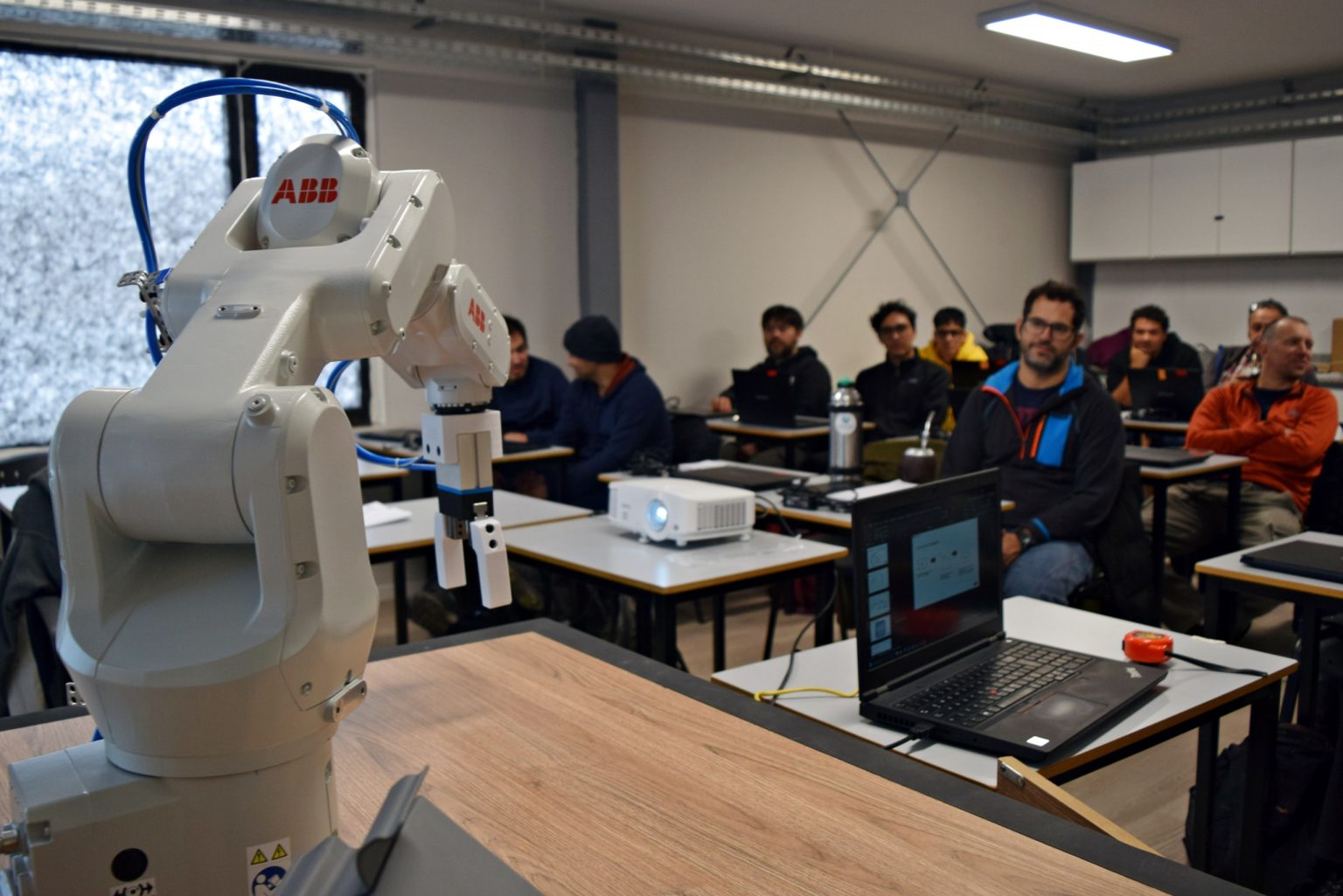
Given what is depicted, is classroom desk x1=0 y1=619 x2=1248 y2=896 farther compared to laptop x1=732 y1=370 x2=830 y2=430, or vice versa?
laptop x1=732 y1=370 x2=830 y2=430

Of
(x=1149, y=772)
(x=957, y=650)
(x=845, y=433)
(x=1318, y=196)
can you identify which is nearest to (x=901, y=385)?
(x=845, y=433)

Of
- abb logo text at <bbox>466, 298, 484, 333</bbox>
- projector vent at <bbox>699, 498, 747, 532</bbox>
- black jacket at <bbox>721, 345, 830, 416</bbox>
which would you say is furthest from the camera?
black jacket at <bbox>721, 345, 830, 416</bbox>

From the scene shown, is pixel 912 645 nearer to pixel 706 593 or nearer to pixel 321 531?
pixel 706 593

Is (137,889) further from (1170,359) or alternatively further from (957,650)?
(1170,359)

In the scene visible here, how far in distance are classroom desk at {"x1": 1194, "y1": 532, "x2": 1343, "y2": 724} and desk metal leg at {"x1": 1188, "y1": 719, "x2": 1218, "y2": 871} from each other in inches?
19.7

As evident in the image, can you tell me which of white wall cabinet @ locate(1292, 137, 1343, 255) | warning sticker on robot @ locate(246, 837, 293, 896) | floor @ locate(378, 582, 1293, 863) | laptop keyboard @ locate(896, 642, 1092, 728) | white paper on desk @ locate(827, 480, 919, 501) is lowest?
floor @ locate(378, 582, 1293, 863)

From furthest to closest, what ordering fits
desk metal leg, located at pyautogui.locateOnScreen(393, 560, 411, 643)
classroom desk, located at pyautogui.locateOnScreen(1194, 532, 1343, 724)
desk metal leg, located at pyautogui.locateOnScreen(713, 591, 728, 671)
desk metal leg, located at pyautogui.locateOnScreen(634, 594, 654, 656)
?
desk metal leg, located at pyautogui.locateOnScreen(393, 560, 411, 643) < desk metal leg, located at pyautogui.locateOnScreen(713, 591, 728, 671) < desk metal leg, located at pyautogui.locateOnScreen(634, 594, 654, 656) < classroom desk, located at pyautogui.locateOnScreen(1194, 532, 1343, 724)

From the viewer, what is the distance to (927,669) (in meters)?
1.67

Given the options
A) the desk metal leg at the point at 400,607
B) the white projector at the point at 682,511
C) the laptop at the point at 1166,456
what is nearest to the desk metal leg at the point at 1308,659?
the white projector at the point at 682,511

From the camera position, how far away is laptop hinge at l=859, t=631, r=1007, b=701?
1.58m

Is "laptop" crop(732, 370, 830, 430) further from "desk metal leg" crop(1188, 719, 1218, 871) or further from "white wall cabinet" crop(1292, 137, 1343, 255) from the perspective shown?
"white wall cabinet" crop(1292, 137, 1343, 255)

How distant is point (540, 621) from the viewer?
1545mm

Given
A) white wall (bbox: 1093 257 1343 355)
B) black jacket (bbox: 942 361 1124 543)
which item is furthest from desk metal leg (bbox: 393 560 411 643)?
white wall (bbox: 1093 257 1343 355)

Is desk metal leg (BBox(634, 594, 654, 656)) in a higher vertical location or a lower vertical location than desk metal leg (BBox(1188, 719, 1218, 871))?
higher
